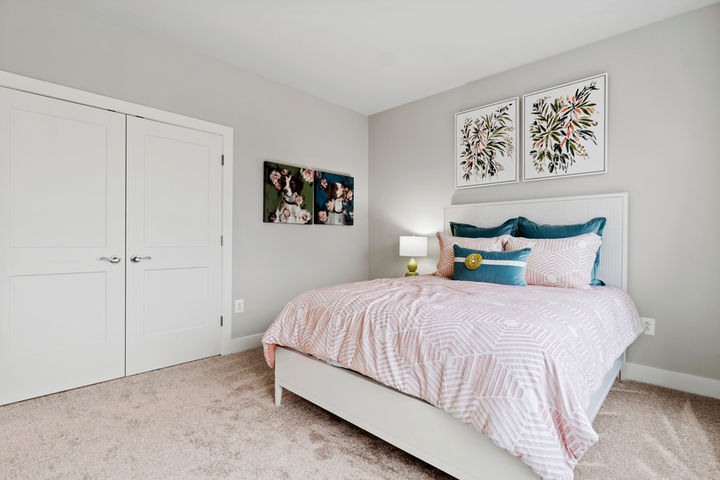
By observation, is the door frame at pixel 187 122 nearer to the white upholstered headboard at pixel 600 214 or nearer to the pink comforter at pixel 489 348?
the pink comforter at pixel 489 348

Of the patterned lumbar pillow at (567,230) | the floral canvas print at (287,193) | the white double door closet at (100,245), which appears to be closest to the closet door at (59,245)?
Answer: the white double door closet at (100,245)

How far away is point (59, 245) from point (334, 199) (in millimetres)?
2404

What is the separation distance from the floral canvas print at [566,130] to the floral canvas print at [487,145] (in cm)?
12

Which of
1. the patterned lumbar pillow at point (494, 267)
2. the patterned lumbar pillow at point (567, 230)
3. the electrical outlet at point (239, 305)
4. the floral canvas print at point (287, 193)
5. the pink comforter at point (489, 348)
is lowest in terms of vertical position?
the electrical outlet at point (239, 305)

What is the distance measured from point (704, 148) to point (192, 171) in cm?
363

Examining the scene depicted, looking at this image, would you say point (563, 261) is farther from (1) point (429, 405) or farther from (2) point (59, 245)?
(2) point (59, 245)

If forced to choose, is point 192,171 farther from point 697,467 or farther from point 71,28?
point 697,467

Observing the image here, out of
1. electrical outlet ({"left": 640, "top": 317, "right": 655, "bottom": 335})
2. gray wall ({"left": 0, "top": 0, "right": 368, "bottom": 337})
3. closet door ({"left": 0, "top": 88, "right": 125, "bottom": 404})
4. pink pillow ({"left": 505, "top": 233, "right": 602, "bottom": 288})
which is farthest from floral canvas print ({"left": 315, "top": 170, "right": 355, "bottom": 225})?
electrical outlet ({"left": 640, "top": 317, "right": 655, "bottom": 335})

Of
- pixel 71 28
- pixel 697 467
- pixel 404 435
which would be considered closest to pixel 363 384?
pixel 404 435

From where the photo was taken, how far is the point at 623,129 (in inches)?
103

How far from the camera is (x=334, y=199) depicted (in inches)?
157

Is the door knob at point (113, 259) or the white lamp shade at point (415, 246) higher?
the white lamp shade at point (415, 246)

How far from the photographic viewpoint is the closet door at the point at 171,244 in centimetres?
262

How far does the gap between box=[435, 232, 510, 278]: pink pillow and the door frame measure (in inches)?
71.9
